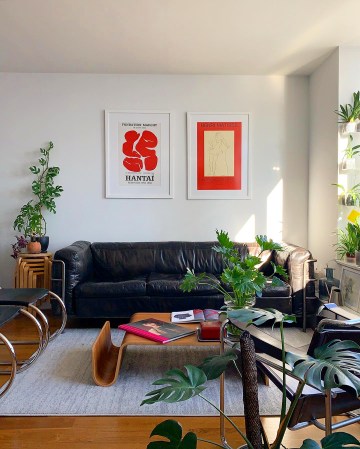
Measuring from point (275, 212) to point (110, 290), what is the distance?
2.18 metres

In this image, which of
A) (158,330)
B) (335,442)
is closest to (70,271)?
(158,330)

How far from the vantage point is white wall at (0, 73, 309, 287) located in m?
4.50

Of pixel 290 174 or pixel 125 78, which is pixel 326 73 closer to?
pixel 290 174

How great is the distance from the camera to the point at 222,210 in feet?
15.1

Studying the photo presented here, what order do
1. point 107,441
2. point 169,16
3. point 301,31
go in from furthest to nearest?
point 301,31
point 169,16
point 107,441

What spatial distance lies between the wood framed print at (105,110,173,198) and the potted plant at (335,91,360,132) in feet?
6.11

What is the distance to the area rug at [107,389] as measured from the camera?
221 cm

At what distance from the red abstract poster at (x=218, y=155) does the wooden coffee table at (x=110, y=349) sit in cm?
205

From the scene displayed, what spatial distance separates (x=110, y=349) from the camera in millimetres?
2959

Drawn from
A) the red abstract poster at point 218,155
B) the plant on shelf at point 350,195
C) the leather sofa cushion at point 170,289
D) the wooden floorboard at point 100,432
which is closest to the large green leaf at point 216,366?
the wooden floorboard at point 100,432

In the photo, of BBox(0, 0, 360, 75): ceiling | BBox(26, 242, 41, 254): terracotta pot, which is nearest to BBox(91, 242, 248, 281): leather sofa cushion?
BBox(26, 242, 41, 254): terracotta pot

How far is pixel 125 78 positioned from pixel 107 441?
12.5ft

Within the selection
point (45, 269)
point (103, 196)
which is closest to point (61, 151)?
point (103, 196)

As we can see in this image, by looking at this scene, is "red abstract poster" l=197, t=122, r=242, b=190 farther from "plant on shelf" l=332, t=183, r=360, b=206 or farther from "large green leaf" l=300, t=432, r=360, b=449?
"large green leaf" l=300, t=432, r=360, b=449
